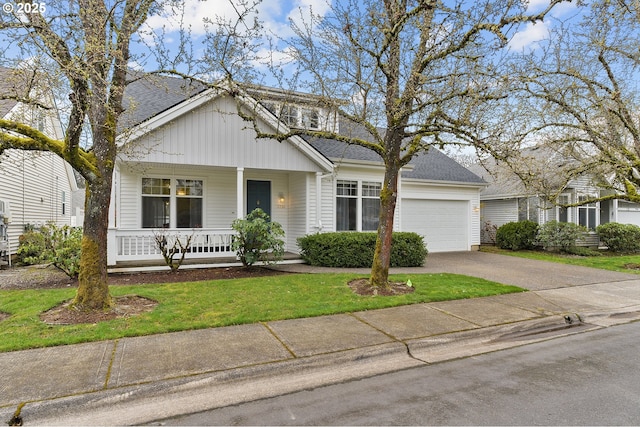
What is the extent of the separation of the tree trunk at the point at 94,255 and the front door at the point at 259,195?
21.9ft

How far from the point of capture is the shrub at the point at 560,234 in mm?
15789

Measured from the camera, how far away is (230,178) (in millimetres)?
12266

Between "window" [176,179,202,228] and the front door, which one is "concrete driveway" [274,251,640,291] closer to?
the front door

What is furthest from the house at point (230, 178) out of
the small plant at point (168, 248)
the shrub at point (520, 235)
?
the shrub at point (520, 235)

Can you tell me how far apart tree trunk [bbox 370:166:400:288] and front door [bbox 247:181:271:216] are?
19.7 ft

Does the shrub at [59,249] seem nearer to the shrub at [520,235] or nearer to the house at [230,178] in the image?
the house at [230,178]

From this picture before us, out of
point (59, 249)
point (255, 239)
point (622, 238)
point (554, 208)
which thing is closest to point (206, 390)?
point (255, 239)

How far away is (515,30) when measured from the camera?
6.39 metres

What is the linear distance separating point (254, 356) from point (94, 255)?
11.0 feet

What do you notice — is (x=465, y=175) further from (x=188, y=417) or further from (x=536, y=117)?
(x=188, y=417)

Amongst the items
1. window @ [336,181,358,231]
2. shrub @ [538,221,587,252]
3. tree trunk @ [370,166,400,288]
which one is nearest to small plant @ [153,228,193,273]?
tree trunk @ [370,166,400,288]

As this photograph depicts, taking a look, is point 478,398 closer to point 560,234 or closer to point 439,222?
point 439,222

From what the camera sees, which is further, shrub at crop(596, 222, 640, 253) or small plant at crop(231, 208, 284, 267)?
shrub at crop(596, 222, 640, 253)

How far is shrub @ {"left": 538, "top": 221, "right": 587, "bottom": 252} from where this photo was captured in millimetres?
15789
